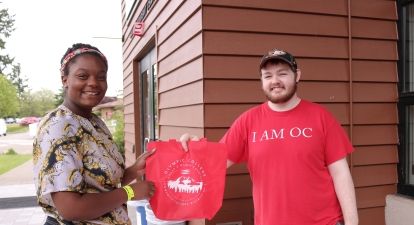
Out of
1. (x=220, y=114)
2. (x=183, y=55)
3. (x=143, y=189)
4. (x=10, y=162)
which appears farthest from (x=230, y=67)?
(x=10, y=162)

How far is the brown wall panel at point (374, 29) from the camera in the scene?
10.7 feet

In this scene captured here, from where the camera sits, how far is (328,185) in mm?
2113

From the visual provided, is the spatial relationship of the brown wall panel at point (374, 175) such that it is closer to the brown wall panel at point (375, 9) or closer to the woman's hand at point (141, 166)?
the brown wall panel at point (375, 9)

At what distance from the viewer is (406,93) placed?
3342mm

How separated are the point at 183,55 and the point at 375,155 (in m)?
1.86

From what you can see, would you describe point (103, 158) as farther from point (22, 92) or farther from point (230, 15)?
point (22, 92)

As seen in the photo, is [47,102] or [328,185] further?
[47,102]

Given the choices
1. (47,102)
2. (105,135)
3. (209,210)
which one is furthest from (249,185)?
(47,102)

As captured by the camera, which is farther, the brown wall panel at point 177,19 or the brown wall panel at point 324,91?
the brown wall panel at point 324,91

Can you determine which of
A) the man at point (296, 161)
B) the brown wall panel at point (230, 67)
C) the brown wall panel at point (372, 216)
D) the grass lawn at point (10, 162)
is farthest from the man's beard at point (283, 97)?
the grass lawn at point (10, 162)

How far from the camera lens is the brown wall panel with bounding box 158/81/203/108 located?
293 centimetres

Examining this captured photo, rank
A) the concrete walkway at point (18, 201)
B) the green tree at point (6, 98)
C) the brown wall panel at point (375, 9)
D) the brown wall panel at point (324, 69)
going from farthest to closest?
the green tree at point (6, 98) → the concrete walkway at point (18, 201) → the brown wall panel at point (375, 9) → the brown wall panel at point (324, 69)

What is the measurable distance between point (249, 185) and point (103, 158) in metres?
1.56

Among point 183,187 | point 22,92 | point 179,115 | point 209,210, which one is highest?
point 22,92
